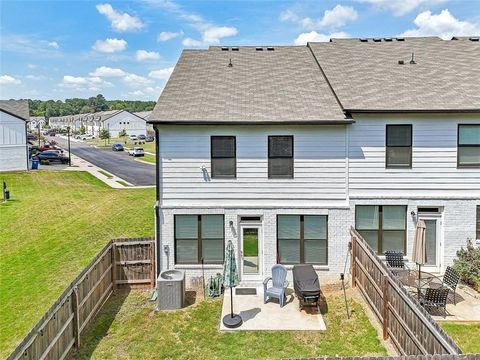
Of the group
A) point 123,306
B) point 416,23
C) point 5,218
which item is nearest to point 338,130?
point 123,306

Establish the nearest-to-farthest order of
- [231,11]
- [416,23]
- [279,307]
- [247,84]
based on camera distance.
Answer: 1. [279,307]
2. [247,84]
3. [231,11]
4. [416,23]

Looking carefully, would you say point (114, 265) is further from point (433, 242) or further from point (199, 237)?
point (433, 242)

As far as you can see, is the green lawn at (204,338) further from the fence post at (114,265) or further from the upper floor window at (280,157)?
the upper floor window at (280,157)

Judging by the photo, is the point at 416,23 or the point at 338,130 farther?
the point at 416,23

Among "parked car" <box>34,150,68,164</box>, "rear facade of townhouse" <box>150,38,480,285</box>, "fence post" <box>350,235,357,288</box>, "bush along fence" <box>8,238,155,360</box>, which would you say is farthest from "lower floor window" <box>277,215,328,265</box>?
"parked car" <box>34,150,68,164</box>

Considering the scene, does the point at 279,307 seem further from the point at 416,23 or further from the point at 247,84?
the point at 416,23

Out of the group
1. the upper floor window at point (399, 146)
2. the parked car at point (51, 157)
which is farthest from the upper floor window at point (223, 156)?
the parked car at point (51, 157)

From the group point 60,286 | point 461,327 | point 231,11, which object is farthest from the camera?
point 231,11
